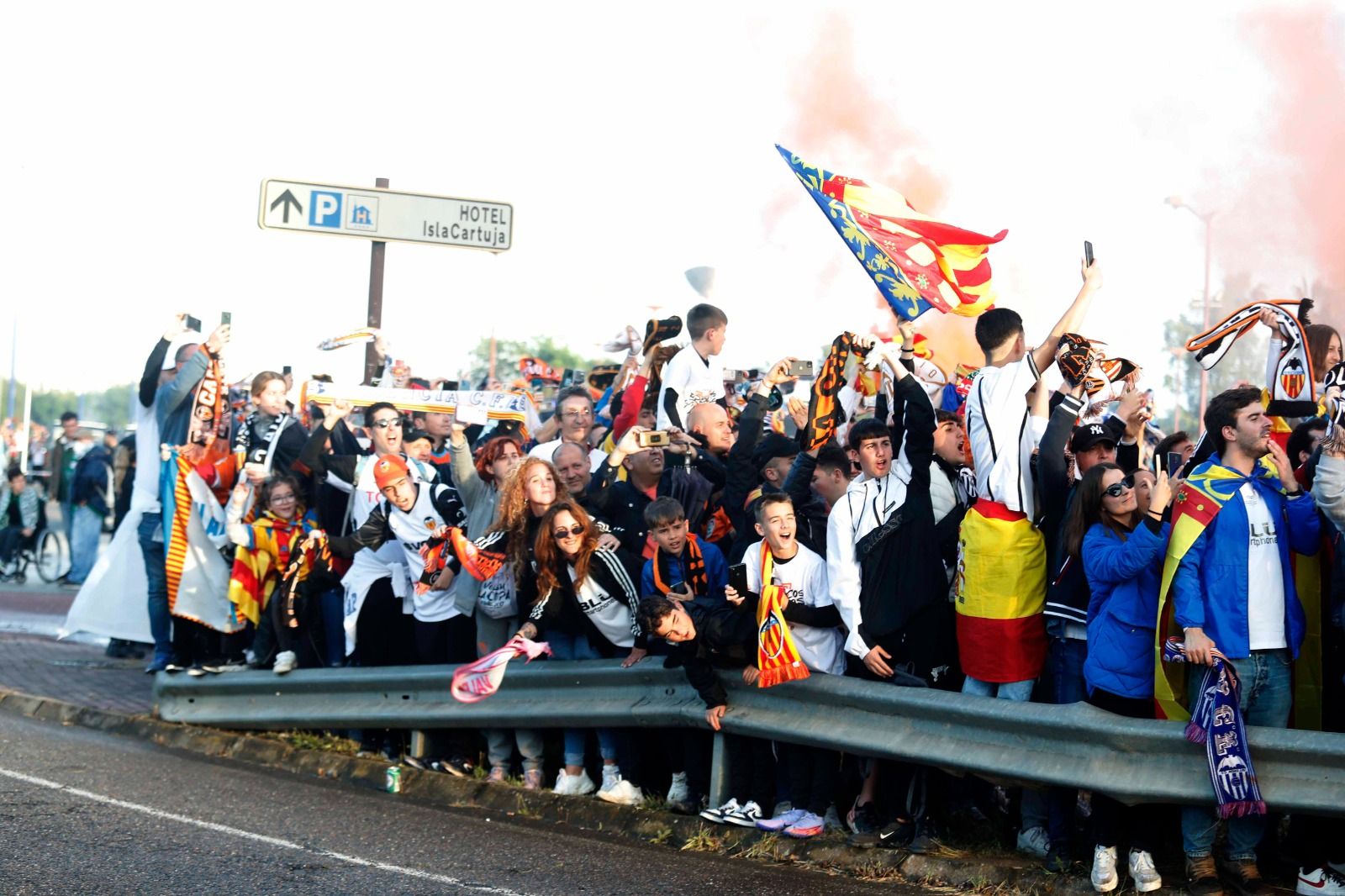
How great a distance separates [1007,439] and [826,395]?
139 centimetres

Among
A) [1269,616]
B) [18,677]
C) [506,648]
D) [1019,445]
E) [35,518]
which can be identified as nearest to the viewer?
[1269,616]

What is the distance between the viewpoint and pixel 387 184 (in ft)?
39.4

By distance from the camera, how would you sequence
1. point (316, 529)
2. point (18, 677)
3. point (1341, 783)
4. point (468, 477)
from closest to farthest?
point (1341, 783) → point (468, 477) → point (316, 529) → point (18, 677)

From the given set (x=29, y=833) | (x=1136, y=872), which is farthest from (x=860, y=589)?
(x=29, y=833)

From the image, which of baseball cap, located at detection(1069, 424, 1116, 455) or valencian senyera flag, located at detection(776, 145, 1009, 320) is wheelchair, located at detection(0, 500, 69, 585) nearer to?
valencian senyera flag, located at detection(776, 145, 1009, 320)

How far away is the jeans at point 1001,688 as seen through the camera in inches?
259

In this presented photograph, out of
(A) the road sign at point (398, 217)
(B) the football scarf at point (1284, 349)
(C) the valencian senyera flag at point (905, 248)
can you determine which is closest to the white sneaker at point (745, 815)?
(C) the valencian senyera flag at point (905, 248)

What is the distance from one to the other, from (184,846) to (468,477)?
2.78 metres

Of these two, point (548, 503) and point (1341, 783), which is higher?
point (548, 503)

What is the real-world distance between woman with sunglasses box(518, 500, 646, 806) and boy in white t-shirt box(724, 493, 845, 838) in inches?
33.3

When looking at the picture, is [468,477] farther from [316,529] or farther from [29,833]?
[29,833]

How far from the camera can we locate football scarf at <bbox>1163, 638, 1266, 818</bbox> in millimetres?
5578

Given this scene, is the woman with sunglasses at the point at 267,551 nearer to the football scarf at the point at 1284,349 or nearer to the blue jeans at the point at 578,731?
the blue jeans at the point at 578,731

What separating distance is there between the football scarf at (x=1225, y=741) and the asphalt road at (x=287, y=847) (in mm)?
1252
